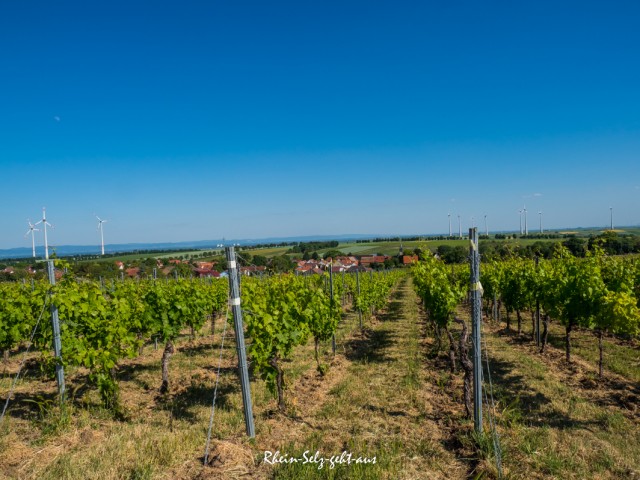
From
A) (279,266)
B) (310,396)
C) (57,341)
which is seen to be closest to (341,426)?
(310,396)

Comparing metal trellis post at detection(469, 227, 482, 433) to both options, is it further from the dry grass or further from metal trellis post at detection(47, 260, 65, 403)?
metal trellis post at detection(47, 260, 65, 403)

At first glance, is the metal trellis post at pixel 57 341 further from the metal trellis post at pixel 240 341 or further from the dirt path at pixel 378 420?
the dirt path at pixel 378 420

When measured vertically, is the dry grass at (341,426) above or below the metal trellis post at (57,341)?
below

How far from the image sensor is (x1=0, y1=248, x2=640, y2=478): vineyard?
4734mm

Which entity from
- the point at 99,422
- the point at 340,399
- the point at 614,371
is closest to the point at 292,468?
the point at 340,399

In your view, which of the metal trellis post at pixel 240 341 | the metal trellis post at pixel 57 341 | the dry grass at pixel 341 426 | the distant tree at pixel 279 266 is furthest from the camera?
the distant tree at pixel 279 266

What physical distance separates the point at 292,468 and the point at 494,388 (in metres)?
5.30

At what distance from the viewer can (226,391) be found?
7910mm

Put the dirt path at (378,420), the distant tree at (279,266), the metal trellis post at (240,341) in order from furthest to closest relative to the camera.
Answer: the distant tree at (279,266), the metal trellis post at (240,341), the dirt path at (378,420)

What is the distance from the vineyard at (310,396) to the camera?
4.73m

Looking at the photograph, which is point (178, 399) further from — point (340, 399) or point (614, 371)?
point (614, 371)

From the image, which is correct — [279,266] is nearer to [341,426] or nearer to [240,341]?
[341,426]

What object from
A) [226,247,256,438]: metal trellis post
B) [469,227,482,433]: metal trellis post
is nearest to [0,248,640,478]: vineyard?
[226,247,256,438]: metal trellis post

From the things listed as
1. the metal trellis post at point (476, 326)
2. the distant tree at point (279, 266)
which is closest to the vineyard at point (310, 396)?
the metal trellis post at point (476, 326)
